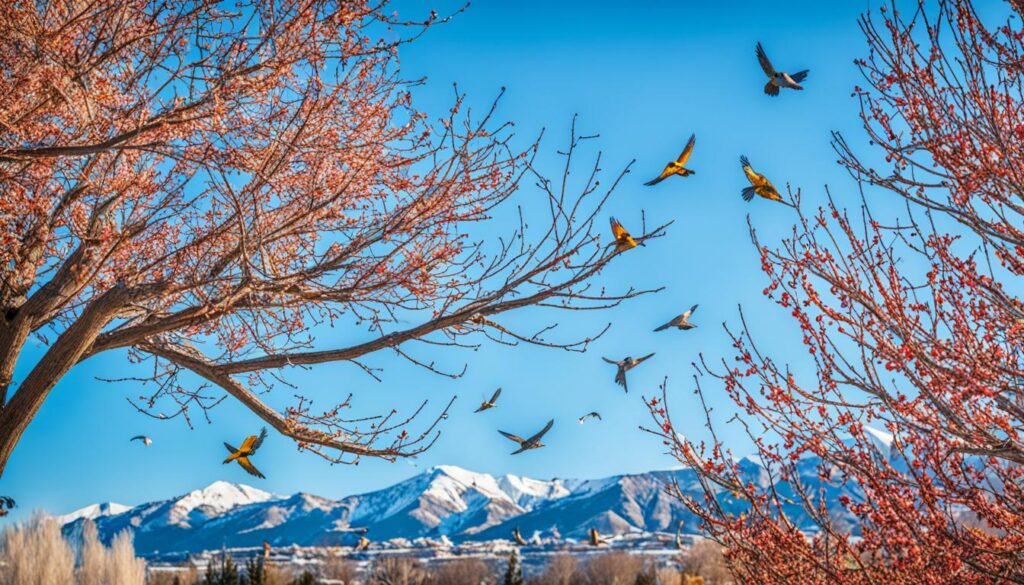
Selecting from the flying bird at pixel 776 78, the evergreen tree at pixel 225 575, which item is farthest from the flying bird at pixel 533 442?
the evergreen tree at pixel 225 575

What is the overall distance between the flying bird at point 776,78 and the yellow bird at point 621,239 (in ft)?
5.44

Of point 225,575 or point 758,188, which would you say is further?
point 225,575

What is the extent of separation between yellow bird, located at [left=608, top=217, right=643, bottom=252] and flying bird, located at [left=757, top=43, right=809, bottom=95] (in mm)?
1657

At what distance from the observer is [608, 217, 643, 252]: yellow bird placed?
4746mm

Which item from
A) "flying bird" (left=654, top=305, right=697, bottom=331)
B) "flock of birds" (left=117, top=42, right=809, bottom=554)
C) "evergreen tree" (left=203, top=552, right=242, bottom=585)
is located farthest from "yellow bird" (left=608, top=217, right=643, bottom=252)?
"evergreen tree" (left=203, top=552, right=242, bottom=585)

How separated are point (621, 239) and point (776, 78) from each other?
1726 millimetres

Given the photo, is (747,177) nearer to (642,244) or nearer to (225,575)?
(642,244)

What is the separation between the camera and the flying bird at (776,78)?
17.8ft

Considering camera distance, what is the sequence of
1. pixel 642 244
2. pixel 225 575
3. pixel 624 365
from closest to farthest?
pixel 642 244 < pixel 624 365 < pixel 225 575

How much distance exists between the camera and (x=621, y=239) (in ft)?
15.7

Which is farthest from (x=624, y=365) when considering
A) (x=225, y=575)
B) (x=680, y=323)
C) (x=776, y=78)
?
(x=225, y=575)

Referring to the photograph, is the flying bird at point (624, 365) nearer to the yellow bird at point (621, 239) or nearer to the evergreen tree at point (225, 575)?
the yellow bird at point (621, 239)

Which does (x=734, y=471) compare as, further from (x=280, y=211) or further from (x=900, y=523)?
(x=280, y=211)

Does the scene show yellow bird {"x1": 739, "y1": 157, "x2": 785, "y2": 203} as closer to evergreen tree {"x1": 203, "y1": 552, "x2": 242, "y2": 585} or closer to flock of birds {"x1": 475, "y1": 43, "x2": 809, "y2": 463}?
flock of birds {"x1": 475, "y1": 43, "x2": 809, "y2": 463}
